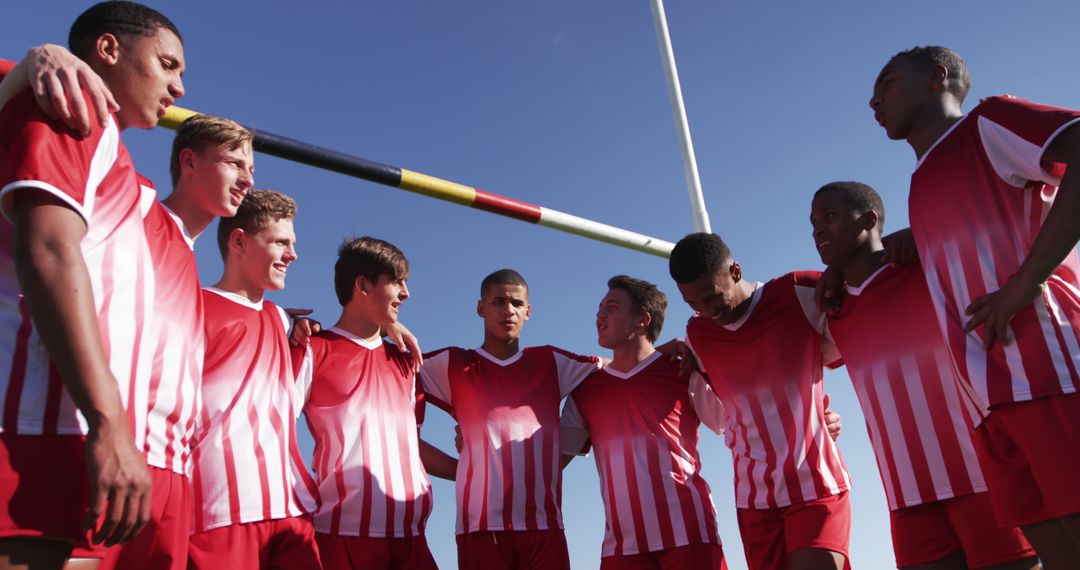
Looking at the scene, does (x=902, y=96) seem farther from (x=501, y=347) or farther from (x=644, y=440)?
(x=501, y=347)

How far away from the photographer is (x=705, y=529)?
4.13 meters

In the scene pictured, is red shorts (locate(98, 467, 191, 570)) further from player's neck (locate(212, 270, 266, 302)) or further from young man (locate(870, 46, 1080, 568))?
young man (locate(870, 46, 1080, 568))

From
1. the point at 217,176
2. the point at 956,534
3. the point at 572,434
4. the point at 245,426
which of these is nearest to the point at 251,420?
the point at 245,426

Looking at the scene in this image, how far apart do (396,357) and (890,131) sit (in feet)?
7.95

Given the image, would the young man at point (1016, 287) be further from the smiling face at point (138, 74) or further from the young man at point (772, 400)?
the smiling face at point (138, 74)

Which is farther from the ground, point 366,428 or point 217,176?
point 217,176

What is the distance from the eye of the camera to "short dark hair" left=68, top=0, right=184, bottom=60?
7.53 ft

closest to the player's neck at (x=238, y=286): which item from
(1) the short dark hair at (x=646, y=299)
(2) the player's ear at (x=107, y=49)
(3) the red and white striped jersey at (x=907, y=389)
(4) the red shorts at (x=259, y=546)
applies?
(4) the red shorts at (x=259, y=546)

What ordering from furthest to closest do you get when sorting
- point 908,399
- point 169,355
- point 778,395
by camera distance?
point 778,395
point 908,399
point 169,355

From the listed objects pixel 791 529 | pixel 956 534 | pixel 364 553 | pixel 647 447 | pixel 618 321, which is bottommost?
pixel 956 534

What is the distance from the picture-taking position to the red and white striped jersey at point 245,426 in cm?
309

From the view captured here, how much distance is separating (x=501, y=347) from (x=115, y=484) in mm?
3012

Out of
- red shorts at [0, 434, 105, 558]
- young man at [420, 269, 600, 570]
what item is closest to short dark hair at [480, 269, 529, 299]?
young man at [420, 269, 600, 570]

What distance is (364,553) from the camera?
3.57 metres
